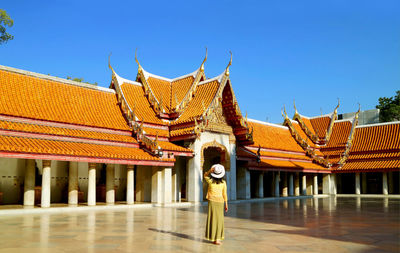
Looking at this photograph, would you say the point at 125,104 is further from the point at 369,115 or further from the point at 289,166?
the point at 369,115

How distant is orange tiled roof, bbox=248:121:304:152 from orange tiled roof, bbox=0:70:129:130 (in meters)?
13.3

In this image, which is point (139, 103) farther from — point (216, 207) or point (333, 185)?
point (333, 185)

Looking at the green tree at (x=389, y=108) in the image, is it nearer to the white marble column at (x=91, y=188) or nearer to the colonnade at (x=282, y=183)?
the colonnade at (x=282, y=183)

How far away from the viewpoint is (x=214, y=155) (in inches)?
1041

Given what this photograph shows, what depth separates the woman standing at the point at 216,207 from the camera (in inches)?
313

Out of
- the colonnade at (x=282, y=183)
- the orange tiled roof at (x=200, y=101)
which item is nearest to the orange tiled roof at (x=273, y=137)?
the colonnade at (x=282, y=183)

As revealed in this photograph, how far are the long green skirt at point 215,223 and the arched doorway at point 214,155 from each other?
14.4 meters

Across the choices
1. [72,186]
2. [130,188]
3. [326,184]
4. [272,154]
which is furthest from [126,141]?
[326,184]

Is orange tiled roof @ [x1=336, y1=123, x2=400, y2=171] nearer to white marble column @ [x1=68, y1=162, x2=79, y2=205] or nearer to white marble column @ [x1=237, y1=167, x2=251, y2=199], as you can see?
white marble column @ [x1=237, y1=167, x2=251, y2=199]

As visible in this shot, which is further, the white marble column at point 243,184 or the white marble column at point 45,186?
the white marble column at point 243,184

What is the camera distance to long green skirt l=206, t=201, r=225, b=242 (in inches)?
312

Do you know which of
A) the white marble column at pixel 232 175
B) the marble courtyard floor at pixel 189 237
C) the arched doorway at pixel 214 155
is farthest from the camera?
the white marble column at pixel 232 175

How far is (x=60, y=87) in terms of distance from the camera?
69.2 ft

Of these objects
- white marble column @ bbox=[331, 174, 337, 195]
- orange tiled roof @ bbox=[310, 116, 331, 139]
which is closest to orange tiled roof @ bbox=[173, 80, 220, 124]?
white marble column @ bbox=[331, 174, 337, 195]
